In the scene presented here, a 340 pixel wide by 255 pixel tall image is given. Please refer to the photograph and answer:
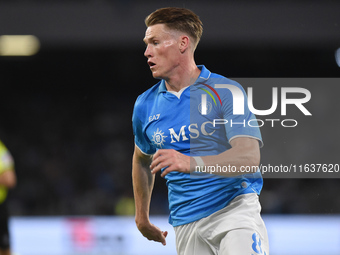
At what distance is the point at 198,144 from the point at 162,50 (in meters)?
0.53

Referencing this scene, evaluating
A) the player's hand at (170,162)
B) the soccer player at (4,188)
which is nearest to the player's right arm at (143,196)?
the player's hand at (170,162)

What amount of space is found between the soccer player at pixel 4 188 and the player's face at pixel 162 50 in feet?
8.25

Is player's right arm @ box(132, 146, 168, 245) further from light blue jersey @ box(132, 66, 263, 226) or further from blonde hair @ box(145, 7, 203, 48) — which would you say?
blonde hair @ box(145, 7, 203, 48)

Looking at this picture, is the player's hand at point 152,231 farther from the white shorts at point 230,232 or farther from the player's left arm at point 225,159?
the player's left arm at point 225,159

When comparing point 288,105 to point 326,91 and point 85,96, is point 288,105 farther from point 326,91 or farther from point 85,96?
point 85,96

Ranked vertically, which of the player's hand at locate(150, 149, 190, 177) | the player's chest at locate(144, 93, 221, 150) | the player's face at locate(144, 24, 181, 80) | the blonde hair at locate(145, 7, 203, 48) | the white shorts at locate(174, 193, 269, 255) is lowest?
the white shorts at locate(174, 193, 269, 255)

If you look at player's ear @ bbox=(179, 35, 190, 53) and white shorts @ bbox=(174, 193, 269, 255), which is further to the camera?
player's ear @ bbox=(179, 35, 190, 53)

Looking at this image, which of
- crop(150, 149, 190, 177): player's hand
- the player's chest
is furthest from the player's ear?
crop(150, 149, 190, 177): player's hand

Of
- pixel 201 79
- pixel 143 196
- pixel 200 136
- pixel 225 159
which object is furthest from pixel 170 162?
pixel 143 196

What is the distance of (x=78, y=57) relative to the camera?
437 inches

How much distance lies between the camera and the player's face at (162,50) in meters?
2.72

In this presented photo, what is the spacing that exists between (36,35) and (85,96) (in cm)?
311

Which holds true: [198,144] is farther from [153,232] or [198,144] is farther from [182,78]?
[153,232]

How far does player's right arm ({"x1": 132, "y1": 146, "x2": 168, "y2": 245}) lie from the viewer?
292cm
